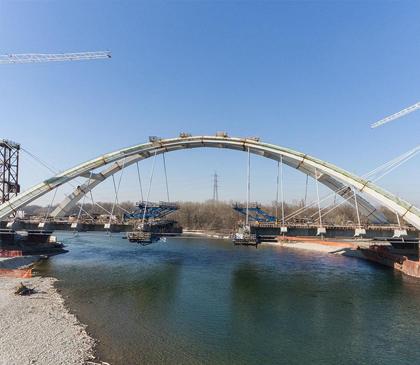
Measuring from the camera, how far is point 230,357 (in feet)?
59.3

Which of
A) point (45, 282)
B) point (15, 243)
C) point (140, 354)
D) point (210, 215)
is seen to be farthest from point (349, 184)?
point (210, 215)

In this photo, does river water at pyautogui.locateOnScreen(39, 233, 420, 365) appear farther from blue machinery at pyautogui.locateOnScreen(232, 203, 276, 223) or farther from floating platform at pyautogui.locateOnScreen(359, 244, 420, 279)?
blue machinery at pyautogui.locateOnScreen(232, 203, 276, 223)

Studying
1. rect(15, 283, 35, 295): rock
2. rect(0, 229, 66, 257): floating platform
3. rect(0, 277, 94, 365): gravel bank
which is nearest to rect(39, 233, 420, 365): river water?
rect(0, 277, 94, 365): gravel bank

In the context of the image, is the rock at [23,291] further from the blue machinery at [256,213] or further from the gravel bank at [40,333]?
the blue machinery at [256,213]

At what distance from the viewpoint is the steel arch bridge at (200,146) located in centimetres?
4495

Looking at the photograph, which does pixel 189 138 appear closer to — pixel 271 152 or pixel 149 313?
pixel 271 152

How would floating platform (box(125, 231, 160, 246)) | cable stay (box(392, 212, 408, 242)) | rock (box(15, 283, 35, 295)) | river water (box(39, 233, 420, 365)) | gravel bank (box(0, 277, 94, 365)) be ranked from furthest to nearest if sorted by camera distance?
1. floating platform (box(125, 231, 160, 246))
2. cable stay (box(392, 212, 408, 242))
3. rock (box(15, 283, 35, 295))
4. river water (box(39, 233, 420, 365))
5. gravel bank (box(0, 277, 94, 365))

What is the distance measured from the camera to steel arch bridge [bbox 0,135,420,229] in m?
44.9

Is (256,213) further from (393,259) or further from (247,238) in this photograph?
(393,259)

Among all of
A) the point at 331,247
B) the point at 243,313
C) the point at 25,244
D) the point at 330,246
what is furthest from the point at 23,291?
the point at 330,246

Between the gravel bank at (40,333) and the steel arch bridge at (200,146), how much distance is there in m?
22.9

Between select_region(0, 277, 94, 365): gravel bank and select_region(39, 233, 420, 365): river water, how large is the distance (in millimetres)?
1169

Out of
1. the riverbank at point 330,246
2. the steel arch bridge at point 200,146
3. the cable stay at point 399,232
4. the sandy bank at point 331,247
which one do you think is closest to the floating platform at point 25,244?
the steel arch bridge at point 200,146

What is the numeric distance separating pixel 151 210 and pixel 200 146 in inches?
552
